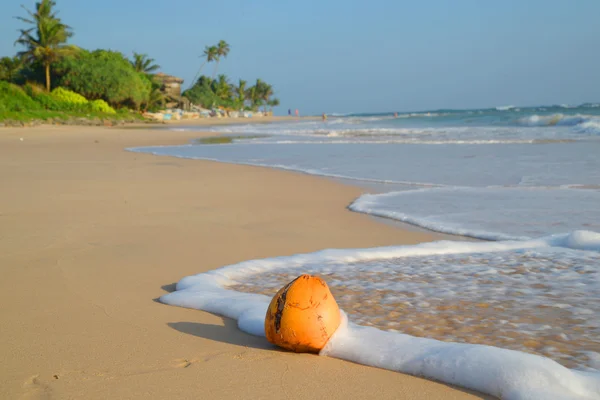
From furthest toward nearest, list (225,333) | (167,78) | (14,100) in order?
(167,78), (14,100), (225,333)

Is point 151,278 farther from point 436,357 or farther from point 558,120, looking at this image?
point 558,120

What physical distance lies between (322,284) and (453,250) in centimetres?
224

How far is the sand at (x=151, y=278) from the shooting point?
87.8 inches

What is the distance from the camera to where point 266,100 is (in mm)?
97625

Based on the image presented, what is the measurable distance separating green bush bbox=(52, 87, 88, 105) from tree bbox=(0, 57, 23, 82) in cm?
468

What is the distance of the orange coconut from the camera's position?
2.45m

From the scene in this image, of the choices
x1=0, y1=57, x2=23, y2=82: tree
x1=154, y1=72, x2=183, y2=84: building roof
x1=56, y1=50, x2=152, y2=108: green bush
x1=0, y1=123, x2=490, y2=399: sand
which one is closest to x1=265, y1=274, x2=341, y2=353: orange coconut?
x1=0, y1=123, x2=490, y2=399: sand

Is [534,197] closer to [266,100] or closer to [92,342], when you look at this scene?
[92,342]

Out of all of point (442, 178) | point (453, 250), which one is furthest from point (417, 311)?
point (442, 178)

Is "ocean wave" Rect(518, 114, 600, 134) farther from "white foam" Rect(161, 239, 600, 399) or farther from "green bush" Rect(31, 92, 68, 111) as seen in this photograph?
"white foam" Rect(161, 239, 600, 399)

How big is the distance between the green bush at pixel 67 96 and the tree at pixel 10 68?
4.68 meters

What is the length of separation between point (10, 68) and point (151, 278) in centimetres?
4944

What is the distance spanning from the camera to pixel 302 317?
2449mm

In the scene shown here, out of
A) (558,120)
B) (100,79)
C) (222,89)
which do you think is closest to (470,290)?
(558,120)
